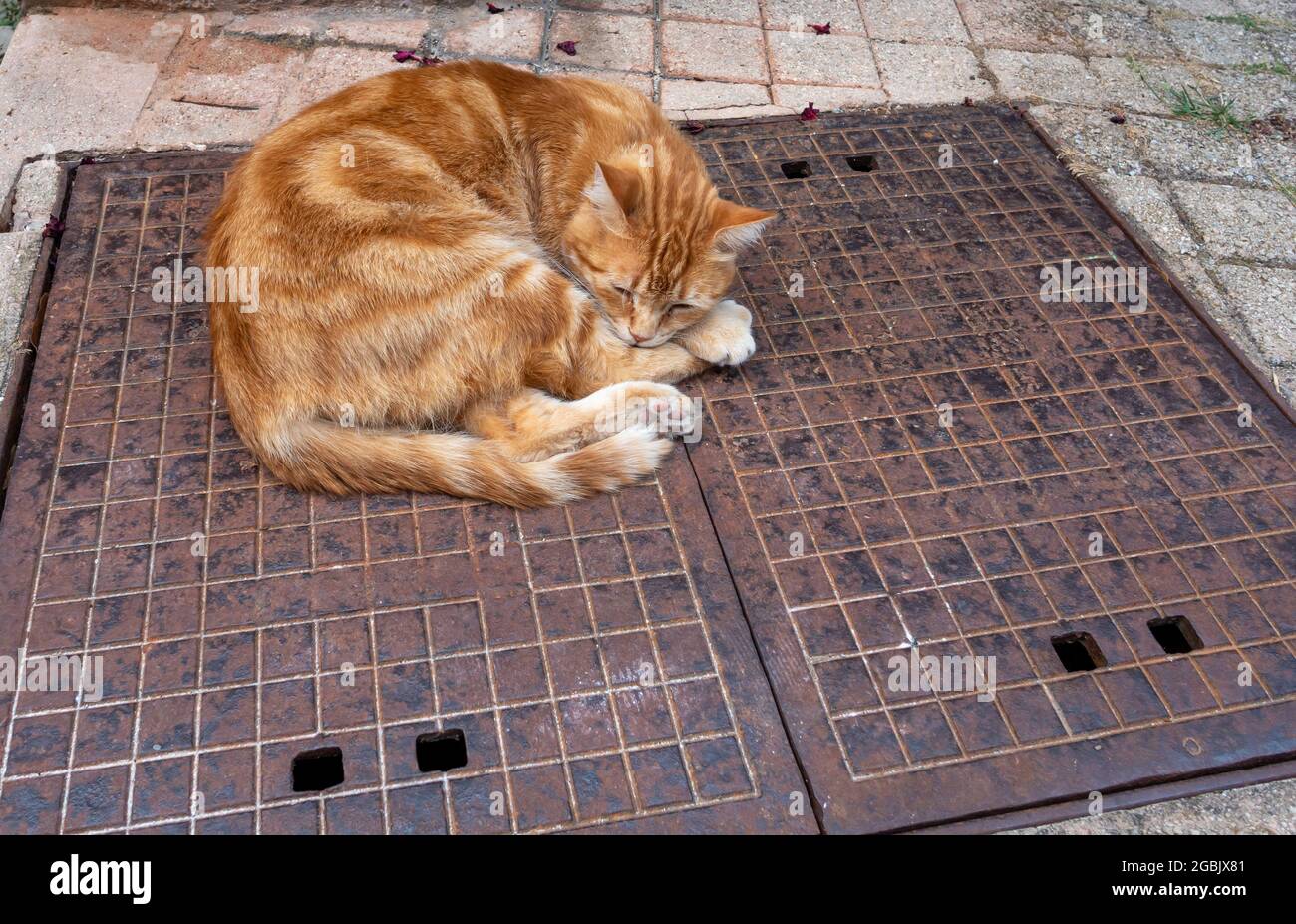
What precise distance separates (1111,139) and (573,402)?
9.34ft

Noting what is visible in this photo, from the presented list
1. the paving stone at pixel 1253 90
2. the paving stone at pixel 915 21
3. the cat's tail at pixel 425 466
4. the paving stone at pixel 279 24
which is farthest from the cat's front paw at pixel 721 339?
the paving stone at pixel 1253 90

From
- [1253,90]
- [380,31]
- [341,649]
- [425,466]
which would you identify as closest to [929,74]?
[1253,90]

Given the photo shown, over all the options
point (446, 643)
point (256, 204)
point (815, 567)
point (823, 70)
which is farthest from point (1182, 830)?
point (823, 70)

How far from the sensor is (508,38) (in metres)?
4.44

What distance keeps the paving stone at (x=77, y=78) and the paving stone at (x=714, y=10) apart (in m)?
2.25

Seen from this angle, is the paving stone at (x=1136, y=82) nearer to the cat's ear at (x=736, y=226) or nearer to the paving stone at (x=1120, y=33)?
the paving stone at (x=1120, y=33)

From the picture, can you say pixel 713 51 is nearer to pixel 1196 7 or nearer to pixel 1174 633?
pixel 1196 7

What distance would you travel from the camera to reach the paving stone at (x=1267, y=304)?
11.0 ft

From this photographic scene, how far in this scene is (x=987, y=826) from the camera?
2203 mm

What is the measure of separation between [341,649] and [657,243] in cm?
149

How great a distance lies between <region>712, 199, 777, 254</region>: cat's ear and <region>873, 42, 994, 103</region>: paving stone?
179 cm

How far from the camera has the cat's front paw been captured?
308 centimetres

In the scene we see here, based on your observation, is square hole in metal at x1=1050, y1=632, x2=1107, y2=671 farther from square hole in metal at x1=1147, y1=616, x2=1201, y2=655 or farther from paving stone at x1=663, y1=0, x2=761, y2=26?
paving stone at x1=663, y1=0, x2=761, y2=26

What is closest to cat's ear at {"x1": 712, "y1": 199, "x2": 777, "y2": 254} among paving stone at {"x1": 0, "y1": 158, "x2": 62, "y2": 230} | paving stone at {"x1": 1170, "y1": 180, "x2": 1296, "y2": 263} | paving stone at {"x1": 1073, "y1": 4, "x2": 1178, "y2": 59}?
paving stone at {"x1": 1170, "y1": 180, "x2": 1296, "y2": 263}
